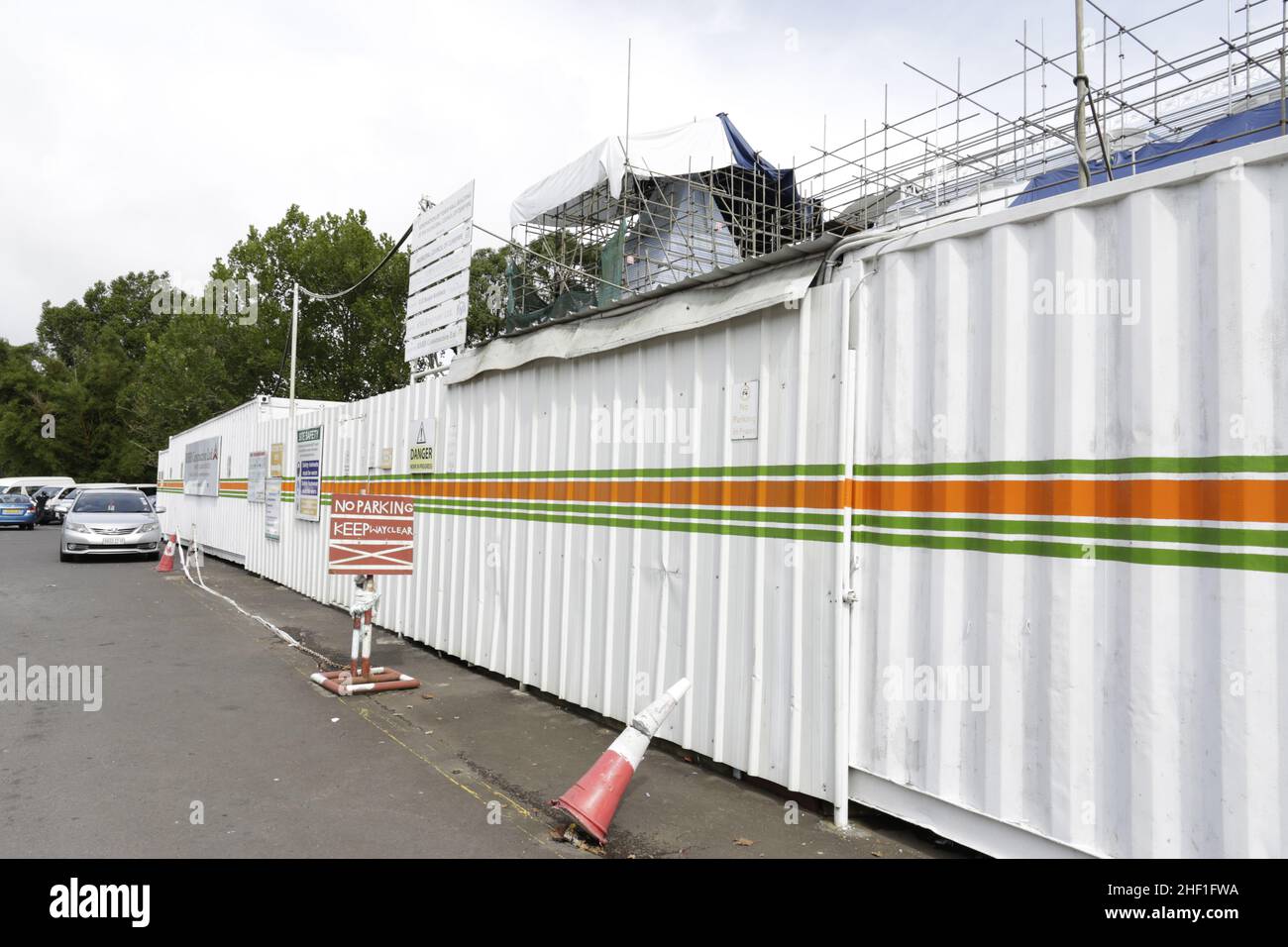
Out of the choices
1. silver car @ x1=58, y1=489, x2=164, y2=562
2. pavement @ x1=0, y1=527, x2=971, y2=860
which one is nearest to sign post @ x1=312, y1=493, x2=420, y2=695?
pavement @ x1=0, y1=527, x2=971, y2=860

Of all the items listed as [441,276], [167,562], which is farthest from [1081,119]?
[167,562]

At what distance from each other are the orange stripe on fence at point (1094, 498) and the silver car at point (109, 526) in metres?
19.3

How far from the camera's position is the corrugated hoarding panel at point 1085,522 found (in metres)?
3.19

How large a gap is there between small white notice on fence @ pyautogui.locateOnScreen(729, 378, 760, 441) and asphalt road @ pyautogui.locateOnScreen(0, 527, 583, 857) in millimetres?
2691

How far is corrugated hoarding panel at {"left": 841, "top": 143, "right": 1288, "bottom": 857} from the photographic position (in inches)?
126

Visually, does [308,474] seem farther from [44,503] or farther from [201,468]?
[44,503]

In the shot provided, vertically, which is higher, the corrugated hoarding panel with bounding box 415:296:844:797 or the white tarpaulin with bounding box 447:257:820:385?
the white tarpaulin with bounding box 447:257:820:385

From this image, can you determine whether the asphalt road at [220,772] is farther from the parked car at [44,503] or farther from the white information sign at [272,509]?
the parked car at [44,503]

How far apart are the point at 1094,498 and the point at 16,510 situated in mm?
38086

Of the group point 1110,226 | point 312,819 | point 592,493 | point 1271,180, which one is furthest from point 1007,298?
point 312,819

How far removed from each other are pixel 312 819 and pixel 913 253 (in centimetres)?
459

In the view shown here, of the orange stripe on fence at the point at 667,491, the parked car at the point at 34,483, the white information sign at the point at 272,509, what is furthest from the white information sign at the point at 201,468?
the parked car at the point at 34,483

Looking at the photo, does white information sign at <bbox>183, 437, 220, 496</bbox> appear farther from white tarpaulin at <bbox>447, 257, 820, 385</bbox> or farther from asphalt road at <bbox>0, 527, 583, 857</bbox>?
white tarpaulin at <bbox>447, 257, 820, 385</bbox>

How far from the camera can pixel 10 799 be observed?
4832 millimetres
